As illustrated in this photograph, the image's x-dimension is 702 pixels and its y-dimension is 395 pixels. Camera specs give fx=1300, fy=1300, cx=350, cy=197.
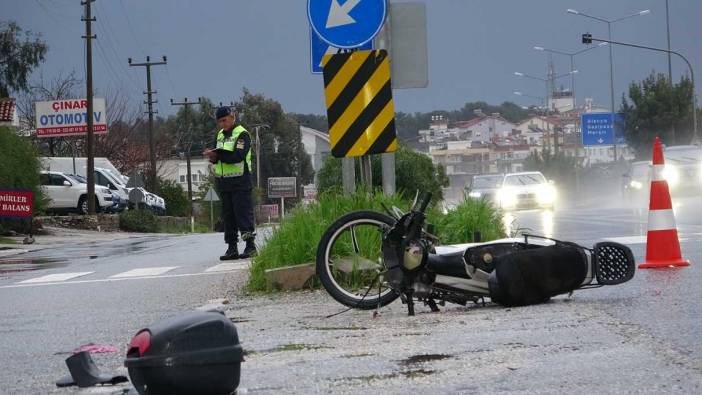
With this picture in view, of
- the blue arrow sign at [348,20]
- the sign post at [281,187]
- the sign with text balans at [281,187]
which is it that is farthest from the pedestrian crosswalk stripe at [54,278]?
the sign with text balans at [281,187]

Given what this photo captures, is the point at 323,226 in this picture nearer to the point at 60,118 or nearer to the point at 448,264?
the point at 448,264

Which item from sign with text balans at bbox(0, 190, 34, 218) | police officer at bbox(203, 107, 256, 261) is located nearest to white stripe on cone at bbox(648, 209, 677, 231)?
police officer at bbox(203, 107, 256, 261)

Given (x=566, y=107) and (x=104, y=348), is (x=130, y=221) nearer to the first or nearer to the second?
(x=104, y=348)

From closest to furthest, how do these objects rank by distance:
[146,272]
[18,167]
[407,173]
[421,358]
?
[421,358], [146,272], [407,173], [18,167]

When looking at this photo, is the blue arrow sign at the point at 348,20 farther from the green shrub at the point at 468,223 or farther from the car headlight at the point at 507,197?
the car headlight at the point at 507,197

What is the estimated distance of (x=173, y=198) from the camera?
7375 cm

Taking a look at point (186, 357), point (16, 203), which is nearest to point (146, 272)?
point (186, 357)

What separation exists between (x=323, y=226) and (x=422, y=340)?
435 cm

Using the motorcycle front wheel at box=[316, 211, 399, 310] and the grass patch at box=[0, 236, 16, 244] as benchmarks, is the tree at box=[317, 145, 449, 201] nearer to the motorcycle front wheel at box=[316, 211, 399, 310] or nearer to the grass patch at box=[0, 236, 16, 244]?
the grass patch at box=[0, 236, 16, 244]

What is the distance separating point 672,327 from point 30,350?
351cm

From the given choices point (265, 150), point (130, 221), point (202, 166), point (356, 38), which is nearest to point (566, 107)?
point (202, 166)

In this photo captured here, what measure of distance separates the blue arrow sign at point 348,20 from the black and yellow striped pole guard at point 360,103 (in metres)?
0.61

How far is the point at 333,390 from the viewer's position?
526cm

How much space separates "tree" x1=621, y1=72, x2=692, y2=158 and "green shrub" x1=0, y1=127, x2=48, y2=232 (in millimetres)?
53079
